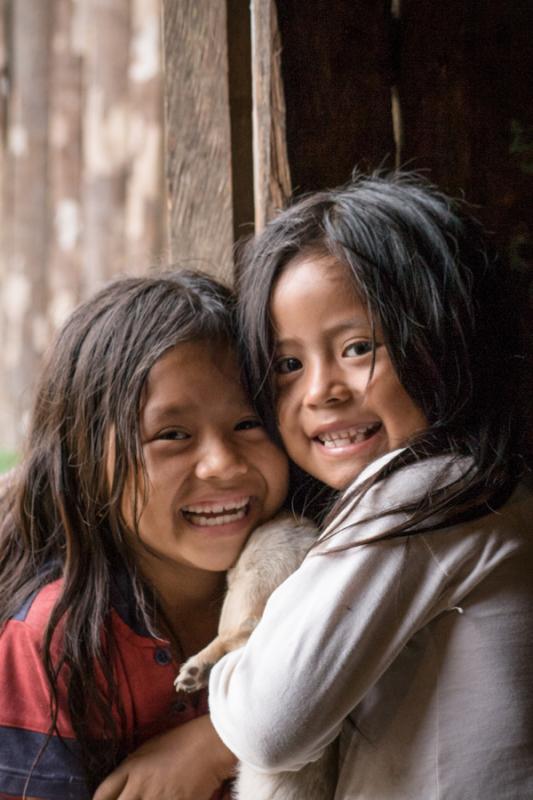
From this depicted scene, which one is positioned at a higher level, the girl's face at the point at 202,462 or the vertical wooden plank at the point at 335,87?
the vertical wooden plank at the point at 335,87

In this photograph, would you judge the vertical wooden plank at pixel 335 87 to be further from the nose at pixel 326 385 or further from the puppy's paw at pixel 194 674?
the puppy's paw at pixel 194 674

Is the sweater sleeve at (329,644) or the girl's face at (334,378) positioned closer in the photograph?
the sweater sleeve at (329,644)

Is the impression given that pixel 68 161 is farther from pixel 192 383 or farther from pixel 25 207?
pixel 192 383

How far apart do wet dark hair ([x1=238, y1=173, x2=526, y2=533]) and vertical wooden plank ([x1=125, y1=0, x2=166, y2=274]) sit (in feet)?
12.9

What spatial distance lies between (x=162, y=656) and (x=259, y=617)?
295 millimetres

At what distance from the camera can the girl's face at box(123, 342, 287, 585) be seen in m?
1.69

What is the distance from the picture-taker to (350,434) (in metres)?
1.56

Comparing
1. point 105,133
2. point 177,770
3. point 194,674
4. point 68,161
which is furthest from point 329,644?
point 68,161

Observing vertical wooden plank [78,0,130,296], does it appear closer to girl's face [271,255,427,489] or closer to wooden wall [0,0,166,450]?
wooden wall [0,0,166,450]

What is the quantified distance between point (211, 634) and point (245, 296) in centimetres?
64

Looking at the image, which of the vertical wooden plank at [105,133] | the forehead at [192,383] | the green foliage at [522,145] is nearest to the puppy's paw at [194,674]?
the forehead at [192,383]

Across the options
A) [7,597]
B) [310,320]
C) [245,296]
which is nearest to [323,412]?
[310,320]

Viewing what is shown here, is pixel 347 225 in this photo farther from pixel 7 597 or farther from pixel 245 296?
pixel 7 597

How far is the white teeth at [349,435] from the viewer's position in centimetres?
155
